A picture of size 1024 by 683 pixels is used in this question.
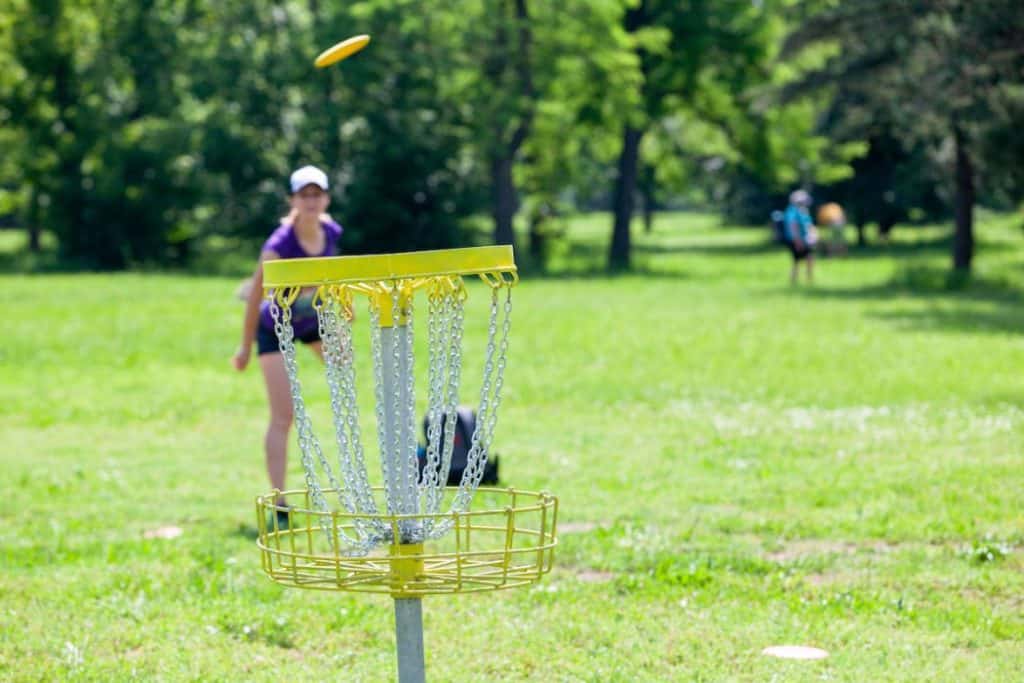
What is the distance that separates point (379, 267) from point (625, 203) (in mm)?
35171

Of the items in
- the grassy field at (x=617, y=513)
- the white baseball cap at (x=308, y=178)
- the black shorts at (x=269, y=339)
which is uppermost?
the white baseball cap at (x=308, y=178)

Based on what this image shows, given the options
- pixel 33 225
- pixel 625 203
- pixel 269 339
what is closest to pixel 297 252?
pixel 269 339

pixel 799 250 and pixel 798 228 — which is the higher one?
pixel 798 228

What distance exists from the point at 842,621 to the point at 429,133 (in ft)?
105

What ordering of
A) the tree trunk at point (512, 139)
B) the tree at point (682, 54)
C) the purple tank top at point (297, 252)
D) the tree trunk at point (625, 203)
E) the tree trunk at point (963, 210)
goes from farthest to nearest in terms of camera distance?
the tree trunk at point (625, 203)
the tree at point (682, 54)
the tree trunk at point (512, 139)
the tree trunk at point (963, 210)
the purple tank top at point (297, 252)

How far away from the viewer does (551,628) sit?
19.4ft

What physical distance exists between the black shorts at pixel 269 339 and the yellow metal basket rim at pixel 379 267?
3.93 m

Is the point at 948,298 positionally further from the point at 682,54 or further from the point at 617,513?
the point at 617,513

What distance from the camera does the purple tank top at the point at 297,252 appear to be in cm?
753

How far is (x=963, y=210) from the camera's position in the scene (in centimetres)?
2941

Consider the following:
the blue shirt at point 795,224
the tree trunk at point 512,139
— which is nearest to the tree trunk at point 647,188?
the tree trunk at point 512,139

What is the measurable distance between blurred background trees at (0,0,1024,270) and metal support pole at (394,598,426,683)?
29328 millimetres

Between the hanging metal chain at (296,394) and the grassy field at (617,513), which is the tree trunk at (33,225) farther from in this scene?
the hanging metal chain at (296,394)

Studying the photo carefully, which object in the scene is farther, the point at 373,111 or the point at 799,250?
the point at 373,111
